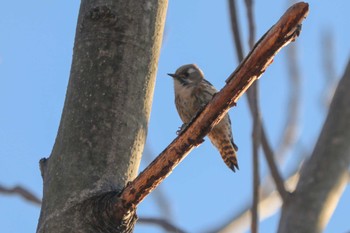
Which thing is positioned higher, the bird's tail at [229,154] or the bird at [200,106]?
the bird at [200,106]

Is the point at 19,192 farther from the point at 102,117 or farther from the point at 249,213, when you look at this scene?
the point at 249,213

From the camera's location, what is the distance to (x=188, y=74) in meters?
5.39

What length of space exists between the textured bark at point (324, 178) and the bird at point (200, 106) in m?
1.39

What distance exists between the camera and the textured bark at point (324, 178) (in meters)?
3.11

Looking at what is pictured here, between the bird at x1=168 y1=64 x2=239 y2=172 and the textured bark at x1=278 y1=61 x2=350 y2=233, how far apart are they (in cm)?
139

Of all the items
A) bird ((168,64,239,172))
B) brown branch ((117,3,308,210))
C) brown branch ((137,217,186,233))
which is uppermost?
bird ((168,64,239,172))

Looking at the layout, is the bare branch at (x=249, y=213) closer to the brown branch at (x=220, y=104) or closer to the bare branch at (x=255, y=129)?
the bare branch at (x=255, y=129)

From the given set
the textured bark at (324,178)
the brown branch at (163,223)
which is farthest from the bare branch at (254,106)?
the brown branch at (163,223)

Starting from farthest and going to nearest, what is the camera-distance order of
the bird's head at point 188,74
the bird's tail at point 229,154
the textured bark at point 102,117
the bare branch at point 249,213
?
the bird's head at point 188,74 < the bird's tail at point 229,154 < the bare branch at point 249,213 < the textured bark at point 102,117

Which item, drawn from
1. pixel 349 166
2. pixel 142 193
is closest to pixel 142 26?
pixel 142 193

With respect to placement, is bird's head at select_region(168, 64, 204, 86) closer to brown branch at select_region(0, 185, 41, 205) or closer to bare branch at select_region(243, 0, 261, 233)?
bare branch at select_region(243, 0, 261, 233)

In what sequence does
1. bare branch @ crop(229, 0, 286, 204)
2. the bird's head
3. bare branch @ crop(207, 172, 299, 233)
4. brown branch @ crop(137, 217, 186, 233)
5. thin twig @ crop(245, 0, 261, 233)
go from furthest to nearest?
the bird's head, bare branch @ crop(207, 172, 299, 233), bare branch @ crop(229, 0, 286, 204), brown branch @ crop(137, 217, 186, 233), thin twig @ crop(245, 0, 261, 233)

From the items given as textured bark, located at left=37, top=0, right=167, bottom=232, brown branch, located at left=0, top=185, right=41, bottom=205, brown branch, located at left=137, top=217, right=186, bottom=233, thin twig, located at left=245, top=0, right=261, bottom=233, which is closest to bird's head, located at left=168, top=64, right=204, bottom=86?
thin twig, located at left=245, top=0, right=261, bottom=233

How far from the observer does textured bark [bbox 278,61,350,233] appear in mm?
3111
